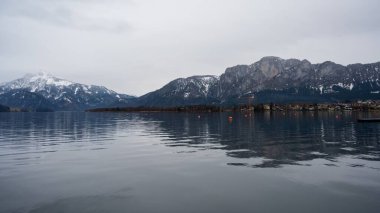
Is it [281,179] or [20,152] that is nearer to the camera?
[281,179]

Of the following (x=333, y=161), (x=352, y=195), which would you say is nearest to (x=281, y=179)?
(x=352, y=195)

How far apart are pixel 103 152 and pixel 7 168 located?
48.4ft

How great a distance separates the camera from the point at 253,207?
20984mm

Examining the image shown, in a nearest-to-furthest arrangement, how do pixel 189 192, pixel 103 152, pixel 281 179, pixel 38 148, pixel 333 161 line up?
1. pixel 189 192
2. pixel 281 179
3. pixel 333 161
4. pixel 103 152
5. pixel 38 148

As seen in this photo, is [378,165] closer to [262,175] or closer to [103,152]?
[262,175]

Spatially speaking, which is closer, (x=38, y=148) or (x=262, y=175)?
(x=262, y=175)

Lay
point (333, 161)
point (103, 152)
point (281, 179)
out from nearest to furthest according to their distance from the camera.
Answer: point (281, 179)
point (333, 161)
point (103, 152)

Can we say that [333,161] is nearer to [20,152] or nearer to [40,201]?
[40,201]

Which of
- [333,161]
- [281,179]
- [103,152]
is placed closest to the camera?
[281,179]

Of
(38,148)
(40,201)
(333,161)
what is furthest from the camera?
(38,148)

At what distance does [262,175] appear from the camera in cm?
3069

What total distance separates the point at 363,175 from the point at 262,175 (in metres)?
9.87

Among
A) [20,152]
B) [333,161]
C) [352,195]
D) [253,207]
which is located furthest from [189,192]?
[20,152]

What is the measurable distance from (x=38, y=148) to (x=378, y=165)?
5021 centimetres
